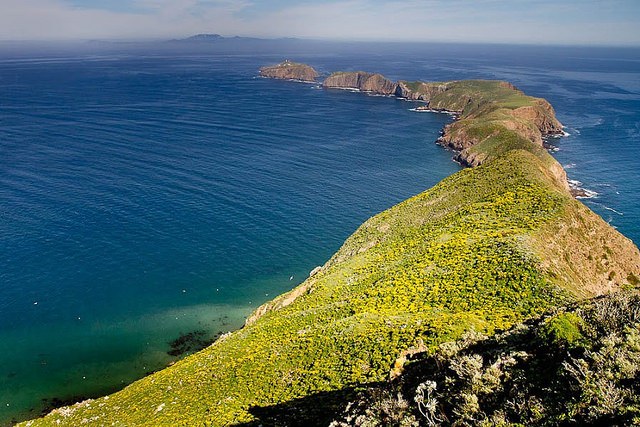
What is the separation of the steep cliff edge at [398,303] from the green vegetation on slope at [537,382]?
20.1 feet

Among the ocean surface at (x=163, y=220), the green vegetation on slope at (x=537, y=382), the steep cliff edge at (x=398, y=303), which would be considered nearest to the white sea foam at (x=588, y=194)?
the ocean surface at (x=163, y=220)

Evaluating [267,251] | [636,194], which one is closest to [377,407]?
[267,251]

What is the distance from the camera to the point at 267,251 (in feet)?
278

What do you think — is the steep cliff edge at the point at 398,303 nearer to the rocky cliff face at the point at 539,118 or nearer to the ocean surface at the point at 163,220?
the ocean surface at the point at 163,220

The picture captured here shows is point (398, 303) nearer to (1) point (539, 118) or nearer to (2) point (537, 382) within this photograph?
(2) point (537, 382)

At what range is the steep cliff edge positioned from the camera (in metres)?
29.9

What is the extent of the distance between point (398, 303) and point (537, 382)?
19308 millimetres

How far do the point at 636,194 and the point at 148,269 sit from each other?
4718 inches

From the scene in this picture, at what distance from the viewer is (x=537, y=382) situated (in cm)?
1784

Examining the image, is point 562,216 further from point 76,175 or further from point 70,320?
point 76,175

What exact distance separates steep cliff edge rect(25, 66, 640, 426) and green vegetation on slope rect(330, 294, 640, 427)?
20.1ft

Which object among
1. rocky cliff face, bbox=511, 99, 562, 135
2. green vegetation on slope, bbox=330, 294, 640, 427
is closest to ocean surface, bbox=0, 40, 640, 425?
rocky cliff face, bbox=511, 99, 562, 135

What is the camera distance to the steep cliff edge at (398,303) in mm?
29922

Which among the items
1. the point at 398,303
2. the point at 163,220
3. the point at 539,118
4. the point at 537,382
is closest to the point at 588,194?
the point at 539,118
